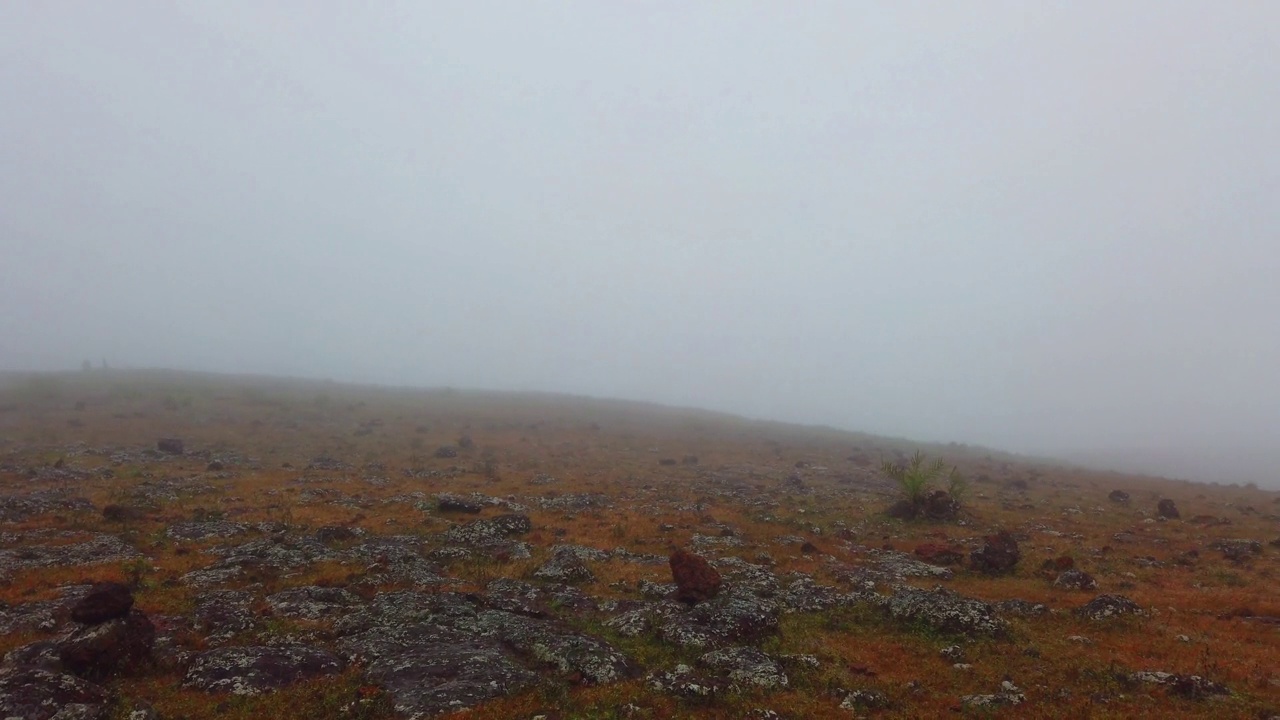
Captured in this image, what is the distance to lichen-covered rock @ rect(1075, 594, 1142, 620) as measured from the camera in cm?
2183

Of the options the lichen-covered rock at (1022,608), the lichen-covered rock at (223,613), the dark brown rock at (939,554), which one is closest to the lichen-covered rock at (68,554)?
the lichen-covered rock at (223,613)

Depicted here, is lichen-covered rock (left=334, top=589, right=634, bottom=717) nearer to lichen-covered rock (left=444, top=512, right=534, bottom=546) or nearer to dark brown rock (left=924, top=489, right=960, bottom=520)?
lichen-covered rock (left=444, top=512, right=534, bottom=546)

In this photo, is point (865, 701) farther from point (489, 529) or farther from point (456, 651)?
point (489, 529)

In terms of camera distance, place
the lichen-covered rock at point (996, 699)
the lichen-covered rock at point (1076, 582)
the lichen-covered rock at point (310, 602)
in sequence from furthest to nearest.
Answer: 1. the lichen-covered rock at point (1076, 582)
2. the lichen-covered rock at point (310, 602)
3. the lichen-covered rock at point (996, 699)

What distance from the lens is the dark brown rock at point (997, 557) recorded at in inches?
1128

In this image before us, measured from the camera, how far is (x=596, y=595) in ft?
82.5

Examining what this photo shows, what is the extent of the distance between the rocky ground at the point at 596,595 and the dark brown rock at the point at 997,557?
14 cm

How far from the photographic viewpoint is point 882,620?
74.2 feet

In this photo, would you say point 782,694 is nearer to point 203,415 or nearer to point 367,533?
point 367,533

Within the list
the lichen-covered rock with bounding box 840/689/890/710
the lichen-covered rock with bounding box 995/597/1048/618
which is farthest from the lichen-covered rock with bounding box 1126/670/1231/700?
the lichen-covered rock with bounding box 840/689/890/710

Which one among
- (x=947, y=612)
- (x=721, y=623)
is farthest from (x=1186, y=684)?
(x=721, y=623)

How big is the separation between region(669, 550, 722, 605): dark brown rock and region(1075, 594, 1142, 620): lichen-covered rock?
1392 cm

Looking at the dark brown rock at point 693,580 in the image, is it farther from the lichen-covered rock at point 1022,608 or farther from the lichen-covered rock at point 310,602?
the lichen-covered rock at point 310,602

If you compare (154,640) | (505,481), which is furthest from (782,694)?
(505,481)
